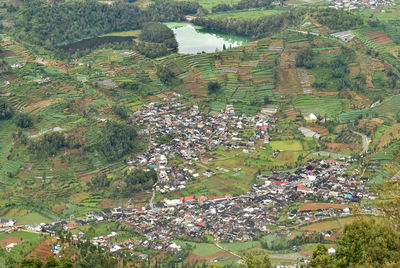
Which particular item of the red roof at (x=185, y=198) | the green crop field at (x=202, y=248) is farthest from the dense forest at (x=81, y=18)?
the green crop field at (x=202, y=248)

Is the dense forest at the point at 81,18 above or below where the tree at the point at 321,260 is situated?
below

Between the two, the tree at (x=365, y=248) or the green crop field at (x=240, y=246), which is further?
the green crop field at (x=240, y=246)

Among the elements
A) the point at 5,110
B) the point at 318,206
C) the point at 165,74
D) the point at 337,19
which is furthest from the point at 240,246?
the point at 337,19

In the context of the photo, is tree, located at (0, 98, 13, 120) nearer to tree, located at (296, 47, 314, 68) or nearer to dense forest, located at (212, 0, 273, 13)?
tree, located at (296, 47, 314, 68)

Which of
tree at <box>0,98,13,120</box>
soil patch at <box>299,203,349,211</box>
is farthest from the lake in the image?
soil patch at <box>299,203,349,211</box>

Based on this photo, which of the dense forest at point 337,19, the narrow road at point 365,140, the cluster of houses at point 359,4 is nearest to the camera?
the narrow road at point 365,140

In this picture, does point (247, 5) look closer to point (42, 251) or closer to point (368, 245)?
point (42, 251)

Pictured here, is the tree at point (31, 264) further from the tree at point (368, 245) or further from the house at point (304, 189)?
the house at point (304, 189)
